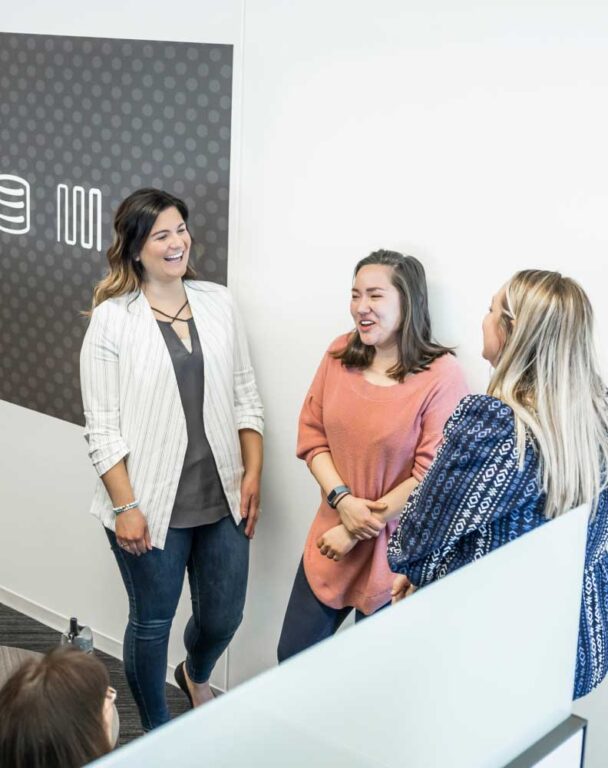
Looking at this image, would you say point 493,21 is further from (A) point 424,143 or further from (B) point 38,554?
(B) point 38,554

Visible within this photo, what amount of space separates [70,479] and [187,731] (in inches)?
104

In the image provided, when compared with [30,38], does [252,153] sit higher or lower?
lower

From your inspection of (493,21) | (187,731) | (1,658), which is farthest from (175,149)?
(187,731)

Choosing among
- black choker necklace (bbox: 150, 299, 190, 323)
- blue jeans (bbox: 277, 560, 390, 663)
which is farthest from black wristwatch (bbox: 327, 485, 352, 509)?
black choker necklace (bbox: 150, 299, 190, 323)

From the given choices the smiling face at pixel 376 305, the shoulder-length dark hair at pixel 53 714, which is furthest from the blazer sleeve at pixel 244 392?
the shoulder-length dark hair at pixel 53 714

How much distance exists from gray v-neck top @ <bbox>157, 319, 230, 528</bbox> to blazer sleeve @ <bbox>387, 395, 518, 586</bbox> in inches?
41.0

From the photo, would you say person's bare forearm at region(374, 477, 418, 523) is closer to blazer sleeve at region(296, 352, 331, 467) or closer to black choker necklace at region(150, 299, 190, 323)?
blazer sleeve at region(296, 352, 331, 467)

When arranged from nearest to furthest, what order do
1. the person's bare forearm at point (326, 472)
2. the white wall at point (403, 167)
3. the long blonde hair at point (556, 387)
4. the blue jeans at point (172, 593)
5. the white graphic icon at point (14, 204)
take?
the long blonde hair at point (556, 387), the white wall at point (403, 167), the person's bare forearm at point (326, 472), the blue jeans at point (172, 593), the white graphic icon at point (14, 204)

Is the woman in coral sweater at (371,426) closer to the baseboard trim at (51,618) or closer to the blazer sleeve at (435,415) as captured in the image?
the blazer sleeve at (435,415)

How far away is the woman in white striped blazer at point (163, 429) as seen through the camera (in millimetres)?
2725

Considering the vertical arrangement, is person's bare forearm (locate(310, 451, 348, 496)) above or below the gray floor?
above

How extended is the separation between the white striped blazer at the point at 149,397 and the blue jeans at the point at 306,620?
32cm

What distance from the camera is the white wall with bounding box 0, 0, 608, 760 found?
2375 mm

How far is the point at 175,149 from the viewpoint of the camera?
3.07 meters
